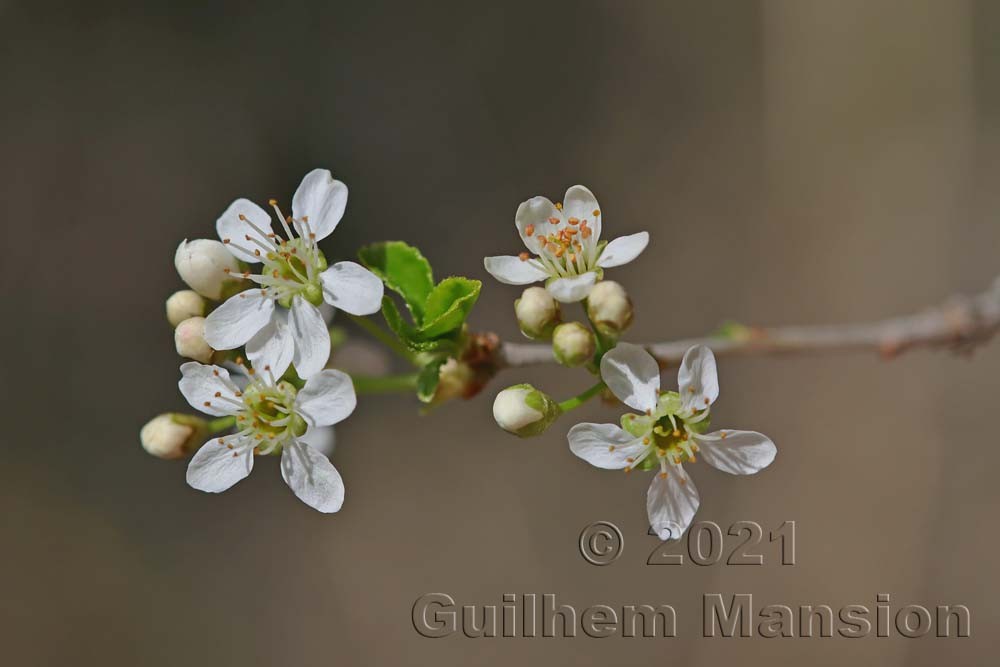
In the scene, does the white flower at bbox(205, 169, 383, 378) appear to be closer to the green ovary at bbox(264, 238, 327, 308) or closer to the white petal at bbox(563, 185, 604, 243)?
the green ovary at bbox(264, 238, 327, 308)

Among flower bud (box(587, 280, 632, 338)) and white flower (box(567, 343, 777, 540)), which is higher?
flower bud (box(587, 280, 632, 338))

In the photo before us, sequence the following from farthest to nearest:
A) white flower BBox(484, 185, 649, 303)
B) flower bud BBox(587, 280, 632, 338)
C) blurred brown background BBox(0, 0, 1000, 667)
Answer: blurred brown background BBox(0, 0, 1000, 667)
white flower BBox(484, 185, 649, 303)
flower bud BBox(587, 280, 632, 338)

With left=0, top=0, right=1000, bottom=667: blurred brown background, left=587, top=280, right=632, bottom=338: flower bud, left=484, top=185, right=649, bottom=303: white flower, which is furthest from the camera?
left=0, top=0, right=1000, bottom=667: blurred brown background

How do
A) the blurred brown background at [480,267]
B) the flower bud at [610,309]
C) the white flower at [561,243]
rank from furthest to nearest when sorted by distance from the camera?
1. the blurred brown background at [480,267]
2. the white flower at [561,243]
3. the flower bud at [610,309]

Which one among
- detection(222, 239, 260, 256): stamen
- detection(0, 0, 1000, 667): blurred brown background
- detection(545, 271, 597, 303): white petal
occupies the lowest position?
detection(545, 271, 597, 303): white petal

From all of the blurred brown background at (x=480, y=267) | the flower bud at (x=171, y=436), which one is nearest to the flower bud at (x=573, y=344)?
the flower bud at (x=171, y=436)

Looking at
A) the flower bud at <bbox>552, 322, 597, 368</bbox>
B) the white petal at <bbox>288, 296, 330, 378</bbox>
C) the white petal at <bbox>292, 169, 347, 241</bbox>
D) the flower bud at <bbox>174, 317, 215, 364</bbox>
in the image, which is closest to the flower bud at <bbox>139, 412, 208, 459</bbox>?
the flower bud at <bbox>174, 317, 215, 364</bbox>

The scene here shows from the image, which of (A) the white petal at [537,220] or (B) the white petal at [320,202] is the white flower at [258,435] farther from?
(A) the white petal at [537,220]

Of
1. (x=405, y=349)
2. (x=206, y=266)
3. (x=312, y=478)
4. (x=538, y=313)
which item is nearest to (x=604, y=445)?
(x=538, y=313)

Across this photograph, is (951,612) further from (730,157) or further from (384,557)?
(384,557)
